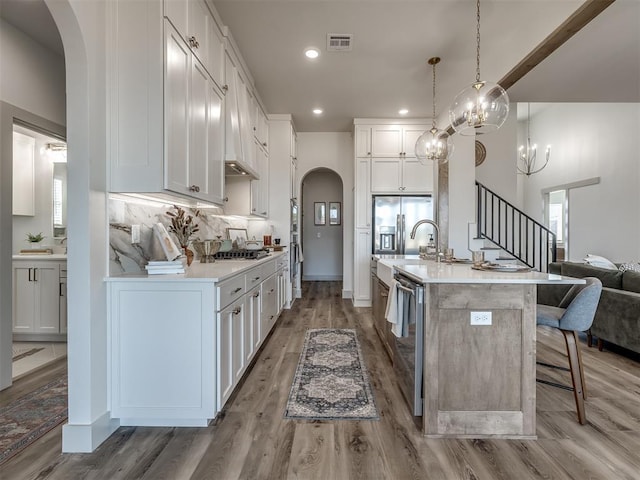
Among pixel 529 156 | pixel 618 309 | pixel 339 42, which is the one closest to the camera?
pixel 618 309

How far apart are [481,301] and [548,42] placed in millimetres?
2663

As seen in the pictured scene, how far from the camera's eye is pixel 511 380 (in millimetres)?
1851

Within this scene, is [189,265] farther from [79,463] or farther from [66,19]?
[66,19]

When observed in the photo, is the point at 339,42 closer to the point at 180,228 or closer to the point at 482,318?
the point at 180,228

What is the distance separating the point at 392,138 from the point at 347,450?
475cm

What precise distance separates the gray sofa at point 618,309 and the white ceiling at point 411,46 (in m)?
2.22

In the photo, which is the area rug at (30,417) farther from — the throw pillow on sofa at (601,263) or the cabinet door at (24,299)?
the throw pillow on sofa at (601,263)

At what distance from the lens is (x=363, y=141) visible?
5.41 m

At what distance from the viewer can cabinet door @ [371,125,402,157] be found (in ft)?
17.7

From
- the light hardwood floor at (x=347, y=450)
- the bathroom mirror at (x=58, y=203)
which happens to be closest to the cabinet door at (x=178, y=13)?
the light hardwood floor at (x=347, y=450)

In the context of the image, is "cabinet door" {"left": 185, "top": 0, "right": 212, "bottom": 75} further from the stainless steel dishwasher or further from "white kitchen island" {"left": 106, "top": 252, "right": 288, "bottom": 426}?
the stainless steel dishwasher

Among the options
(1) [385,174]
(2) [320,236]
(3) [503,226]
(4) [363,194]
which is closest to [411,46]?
(1) [385,174]

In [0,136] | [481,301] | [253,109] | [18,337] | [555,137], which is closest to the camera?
[481,301]

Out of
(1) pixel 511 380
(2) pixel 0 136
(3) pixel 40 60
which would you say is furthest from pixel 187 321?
(3) pixel 40 60
